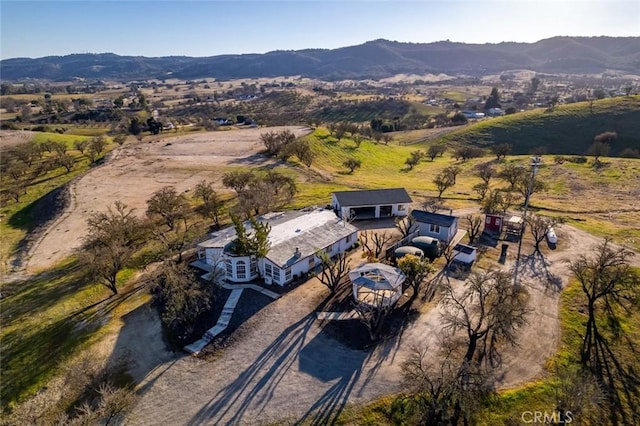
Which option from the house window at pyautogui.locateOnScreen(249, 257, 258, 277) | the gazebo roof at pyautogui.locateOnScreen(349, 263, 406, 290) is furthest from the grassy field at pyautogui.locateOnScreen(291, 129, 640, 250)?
the gazebo roof at pyautogui.locateOnScreen(349, 263, 406, 290)

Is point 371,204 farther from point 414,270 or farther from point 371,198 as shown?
point 414,270

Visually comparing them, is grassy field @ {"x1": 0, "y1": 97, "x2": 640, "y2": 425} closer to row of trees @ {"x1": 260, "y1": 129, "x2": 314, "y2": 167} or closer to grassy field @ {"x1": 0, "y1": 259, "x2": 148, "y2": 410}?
grassy field @ {"x1": 0, "y1": 259, "x2": 148, "y2": 410}

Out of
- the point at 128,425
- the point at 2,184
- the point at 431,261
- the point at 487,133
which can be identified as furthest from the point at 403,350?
the point at 487,133

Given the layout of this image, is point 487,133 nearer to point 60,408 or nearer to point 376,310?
point 376,310

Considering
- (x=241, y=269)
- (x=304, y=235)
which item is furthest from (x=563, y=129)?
(x=241, y=269)

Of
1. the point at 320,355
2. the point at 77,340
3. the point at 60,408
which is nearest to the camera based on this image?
the point at 60,408

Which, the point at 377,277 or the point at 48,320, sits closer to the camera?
the point at 48,320

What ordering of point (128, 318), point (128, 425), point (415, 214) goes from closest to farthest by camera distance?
point (128, 425) < point (128, 318) < point (415, 214)
